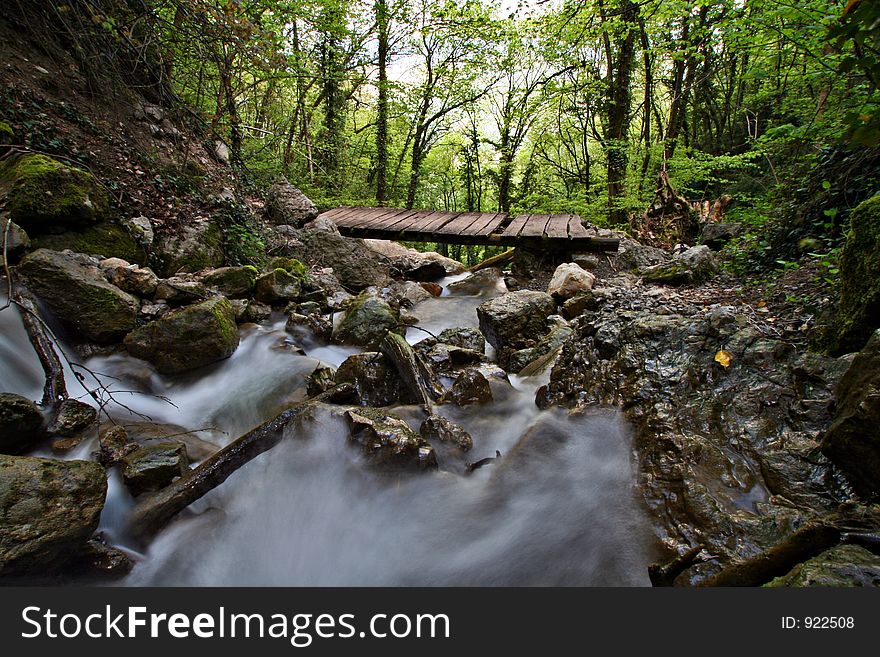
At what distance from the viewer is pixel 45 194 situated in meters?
3.67

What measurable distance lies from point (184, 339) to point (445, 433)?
8.59 feet

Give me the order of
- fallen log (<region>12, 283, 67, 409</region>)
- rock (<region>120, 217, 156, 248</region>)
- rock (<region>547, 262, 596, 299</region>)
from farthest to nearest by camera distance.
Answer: rock (<region>547, 262, 596, 299</region>) → rock (<region>120, 217, 156, 248</region>) → fallen log (<region>12, 283, 67, 409</region>)

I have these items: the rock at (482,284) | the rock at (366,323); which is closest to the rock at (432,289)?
the rock at (482,284)

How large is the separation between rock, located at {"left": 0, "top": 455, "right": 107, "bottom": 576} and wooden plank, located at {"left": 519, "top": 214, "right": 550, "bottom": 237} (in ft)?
19.7

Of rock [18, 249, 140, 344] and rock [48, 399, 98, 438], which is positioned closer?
rock [48, 399, 98, 438]

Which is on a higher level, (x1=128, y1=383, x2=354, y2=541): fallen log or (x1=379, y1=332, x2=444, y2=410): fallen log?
(x1=379, y1=332, x2=444, y2=410): fallen log

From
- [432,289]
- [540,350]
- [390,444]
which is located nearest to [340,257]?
[432,289]

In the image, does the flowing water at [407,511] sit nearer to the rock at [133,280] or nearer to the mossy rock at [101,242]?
the rock at [133,280]

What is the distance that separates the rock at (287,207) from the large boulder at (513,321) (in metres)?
4.07

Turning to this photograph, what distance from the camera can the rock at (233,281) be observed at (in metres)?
4.73

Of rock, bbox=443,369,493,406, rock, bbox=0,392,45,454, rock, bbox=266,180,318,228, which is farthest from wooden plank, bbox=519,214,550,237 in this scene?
rock, bbox=0,392,45,454

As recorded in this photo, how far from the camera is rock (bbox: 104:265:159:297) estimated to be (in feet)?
13.0

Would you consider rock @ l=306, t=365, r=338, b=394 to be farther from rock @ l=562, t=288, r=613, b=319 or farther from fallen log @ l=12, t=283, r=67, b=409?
rock @ l=562, t=288, r=613, b=319

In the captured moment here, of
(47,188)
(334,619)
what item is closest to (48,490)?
(334,619)
